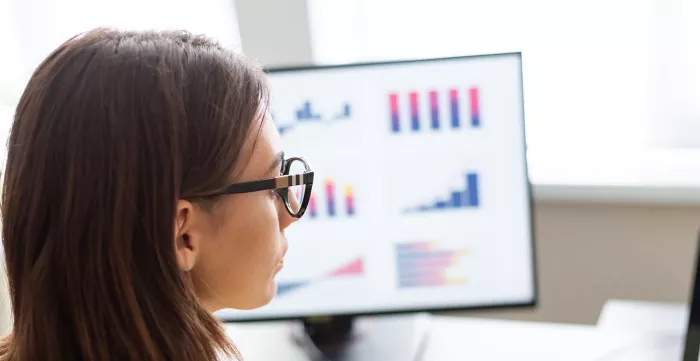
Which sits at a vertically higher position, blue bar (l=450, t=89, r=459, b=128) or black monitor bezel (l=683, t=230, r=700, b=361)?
blue bar (l=450, t=89, r=459, b=128)

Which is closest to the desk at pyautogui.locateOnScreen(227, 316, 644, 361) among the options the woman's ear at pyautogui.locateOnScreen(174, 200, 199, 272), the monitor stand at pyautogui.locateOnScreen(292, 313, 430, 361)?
the monitor stand at pyautogui.locateOnScreen(292, 313, 430, 361)

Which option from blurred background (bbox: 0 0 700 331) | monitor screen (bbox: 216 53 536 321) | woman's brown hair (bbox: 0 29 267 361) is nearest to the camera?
woman's brown hair (bbox: 0 29 267 361)

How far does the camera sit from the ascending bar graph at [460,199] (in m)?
1.07

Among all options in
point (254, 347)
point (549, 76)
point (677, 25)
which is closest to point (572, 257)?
point (549, 76)

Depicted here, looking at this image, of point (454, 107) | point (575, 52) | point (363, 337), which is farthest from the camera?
point (575, 52)

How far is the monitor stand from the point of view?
1.11 metres

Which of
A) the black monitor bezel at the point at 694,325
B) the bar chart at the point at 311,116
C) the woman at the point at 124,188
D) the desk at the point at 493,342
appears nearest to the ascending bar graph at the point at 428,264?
the desk at the point at 493,342

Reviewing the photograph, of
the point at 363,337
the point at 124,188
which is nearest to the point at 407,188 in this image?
the point at 363,337

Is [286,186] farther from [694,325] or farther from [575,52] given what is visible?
[575,52]

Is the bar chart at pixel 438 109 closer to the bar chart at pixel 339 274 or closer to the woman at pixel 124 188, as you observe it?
the bar chart at pixel 339 274

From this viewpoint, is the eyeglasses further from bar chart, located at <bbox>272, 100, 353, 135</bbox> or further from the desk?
the desk

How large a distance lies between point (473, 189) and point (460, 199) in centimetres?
2

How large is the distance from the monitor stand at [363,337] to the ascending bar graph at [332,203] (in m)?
0.16

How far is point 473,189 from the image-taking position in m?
1.08
